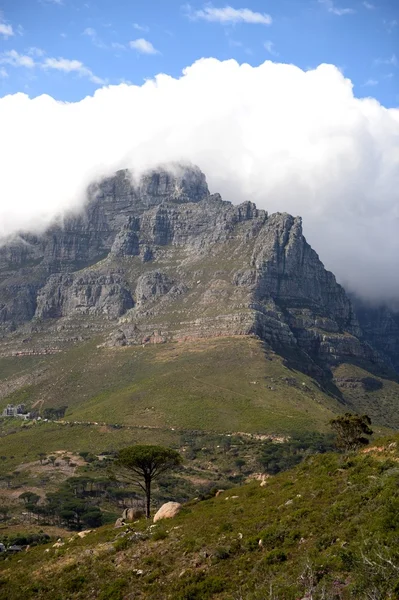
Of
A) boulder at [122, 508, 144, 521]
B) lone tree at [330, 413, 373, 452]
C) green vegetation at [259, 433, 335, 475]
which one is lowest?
green vegetation at [259, 433, 335, 475]

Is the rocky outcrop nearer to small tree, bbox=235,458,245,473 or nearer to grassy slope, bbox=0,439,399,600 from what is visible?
grassy slope, bbox=0,439,399,600

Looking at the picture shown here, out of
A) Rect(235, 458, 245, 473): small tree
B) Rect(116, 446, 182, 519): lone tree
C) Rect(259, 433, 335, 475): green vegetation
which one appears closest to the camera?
Rect(116, 446, 182, 519): lone tree

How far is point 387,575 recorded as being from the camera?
1583 cm

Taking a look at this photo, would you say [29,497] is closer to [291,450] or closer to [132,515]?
[291,450]

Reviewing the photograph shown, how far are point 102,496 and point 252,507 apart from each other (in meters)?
85.3

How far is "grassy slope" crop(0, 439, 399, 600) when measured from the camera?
18953 millimetres

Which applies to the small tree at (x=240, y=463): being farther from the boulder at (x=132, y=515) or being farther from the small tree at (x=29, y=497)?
the boulder at (x=132, y=515)

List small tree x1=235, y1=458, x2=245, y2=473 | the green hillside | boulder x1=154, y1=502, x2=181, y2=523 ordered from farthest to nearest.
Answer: the green hillside < small tree x1=235, y1=458, x2=245, y2=473 < boulder x1=154, y1=502, x2=181, y2=523

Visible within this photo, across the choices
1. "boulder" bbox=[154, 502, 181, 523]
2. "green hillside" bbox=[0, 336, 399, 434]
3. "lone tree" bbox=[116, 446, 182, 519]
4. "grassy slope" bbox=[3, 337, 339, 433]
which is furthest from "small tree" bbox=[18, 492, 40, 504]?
"boulder" bbox=[154, 502, 181, 523]

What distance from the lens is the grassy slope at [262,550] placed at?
18953 millimetres

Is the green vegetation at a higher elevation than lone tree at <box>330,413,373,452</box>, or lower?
lower

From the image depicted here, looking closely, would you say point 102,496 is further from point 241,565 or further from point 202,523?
point 241,565

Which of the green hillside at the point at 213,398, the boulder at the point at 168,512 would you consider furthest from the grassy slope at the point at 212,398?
the boulder at the point at 168,512

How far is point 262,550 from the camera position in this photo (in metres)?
24.5
